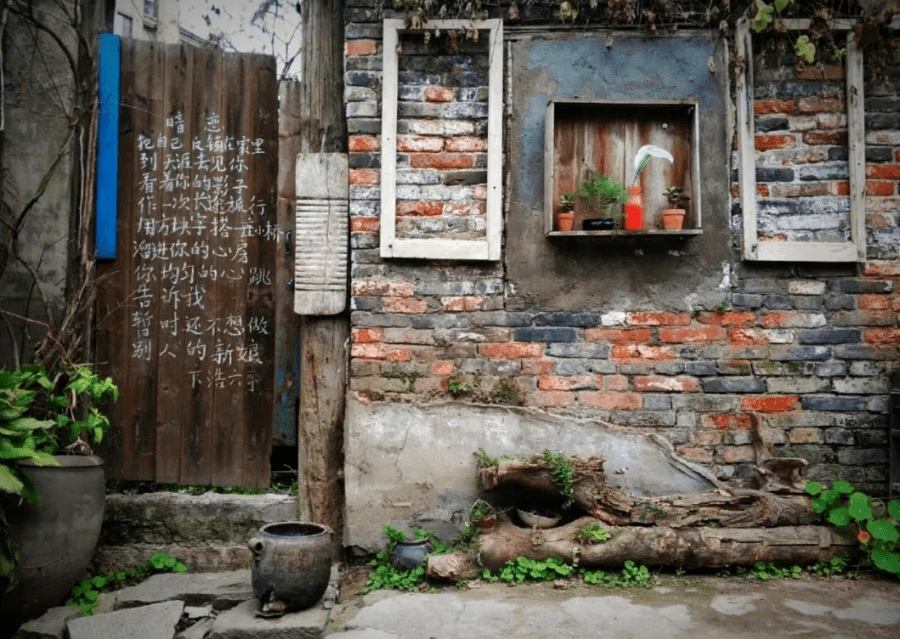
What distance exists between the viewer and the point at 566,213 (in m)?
3.89

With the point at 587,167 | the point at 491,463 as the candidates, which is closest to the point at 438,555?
the point at 491,463

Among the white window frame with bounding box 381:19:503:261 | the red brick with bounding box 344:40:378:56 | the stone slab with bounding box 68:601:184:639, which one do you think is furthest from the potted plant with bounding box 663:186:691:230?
the stone slab with bounding box 68:601:184:639

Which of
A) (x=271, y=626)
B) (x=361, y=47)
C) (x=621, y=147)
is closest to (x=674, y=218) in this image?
(x=621, y=147)

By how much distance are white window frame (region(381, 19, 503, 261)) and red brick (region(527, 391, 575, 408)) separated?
72 cm

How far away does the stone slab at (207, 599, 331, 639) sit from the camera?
→ 314 cm

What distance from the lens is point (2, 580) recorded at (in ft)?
10.7

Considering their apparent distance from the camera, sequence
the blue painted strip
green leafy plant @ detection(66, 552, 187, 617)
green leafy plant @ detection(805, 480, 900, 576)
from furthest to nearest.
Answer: the blue painted strip
green leafy plant @ detection(66, 552, 187, 617)
green leafy plant @ detection(805, 480, 900, 576)

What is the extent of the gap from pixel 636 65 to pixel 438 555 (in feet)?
8.58

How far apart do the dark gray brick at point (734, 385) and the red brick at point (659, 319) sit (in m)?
0.32

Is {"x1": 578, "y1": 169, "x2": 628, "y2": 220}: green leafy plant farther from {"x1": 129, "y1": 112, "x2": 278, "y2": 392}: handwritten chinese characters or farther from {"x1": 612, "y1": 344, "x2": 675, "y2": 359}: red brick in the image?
{"x1": 129, "y1": 112, "x2": 278, "y2": 392}: handwritten chinese characters

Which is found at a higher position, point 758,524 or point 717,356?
point 717,356

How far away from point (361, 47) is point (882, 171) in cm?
270

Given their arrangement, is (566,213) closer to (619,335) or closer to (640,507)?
(619,335)

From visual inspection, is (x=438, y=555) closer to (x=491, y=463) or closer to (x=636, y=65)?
(x=491, y=463)
